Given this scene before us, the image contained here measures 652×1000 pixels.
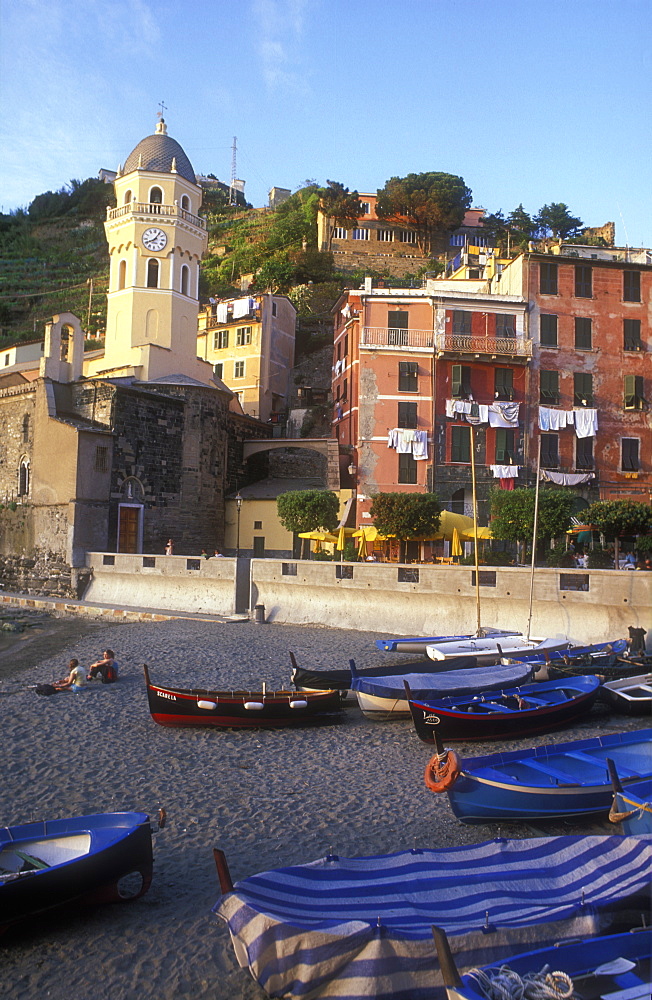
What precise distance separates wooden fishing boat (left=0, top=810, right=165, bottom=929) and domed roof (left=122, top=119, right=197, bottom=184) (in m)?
39.4

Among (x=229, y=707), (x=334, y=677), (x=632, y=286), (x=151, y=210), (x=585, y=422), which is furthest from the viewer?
(x=151, y=210)

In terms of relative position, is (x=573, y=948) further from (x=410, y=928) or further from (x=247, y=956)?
(x=247, y=956)

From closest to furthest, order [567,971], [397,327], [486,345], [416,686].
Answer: [567,971], [416,686], [486,345], [397,327]

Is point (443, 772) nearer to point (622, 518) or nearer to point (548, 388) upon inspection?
point (622, 518)

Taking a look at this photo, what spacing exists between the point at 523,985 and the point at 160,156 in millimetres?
43640

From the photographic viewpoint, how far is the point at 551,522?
2539cm

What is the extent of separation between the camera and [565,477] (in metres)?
34.5

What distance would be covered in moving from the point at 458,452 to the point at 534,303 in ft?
27.2

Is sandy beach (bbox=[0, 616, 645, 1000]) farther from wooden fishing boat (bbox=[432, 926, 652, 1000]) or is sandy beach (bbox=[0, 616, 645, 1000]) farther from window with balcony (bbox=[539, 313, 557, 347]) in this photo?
window with balcony (bbox=[539, 313, 557, 347])

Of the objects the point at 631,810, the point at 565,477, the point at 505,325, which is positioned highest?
the point at 505,325

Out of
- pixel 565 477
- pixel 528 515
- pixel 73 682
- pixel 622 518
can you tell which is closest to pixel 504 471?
pixel 565 477

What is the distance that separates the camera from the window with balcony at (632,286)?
36.0 meters

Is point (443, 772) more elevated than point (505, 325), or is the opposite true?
point (505, 325)

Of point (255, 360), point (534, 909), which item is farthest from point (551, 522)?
point (255, 360)
